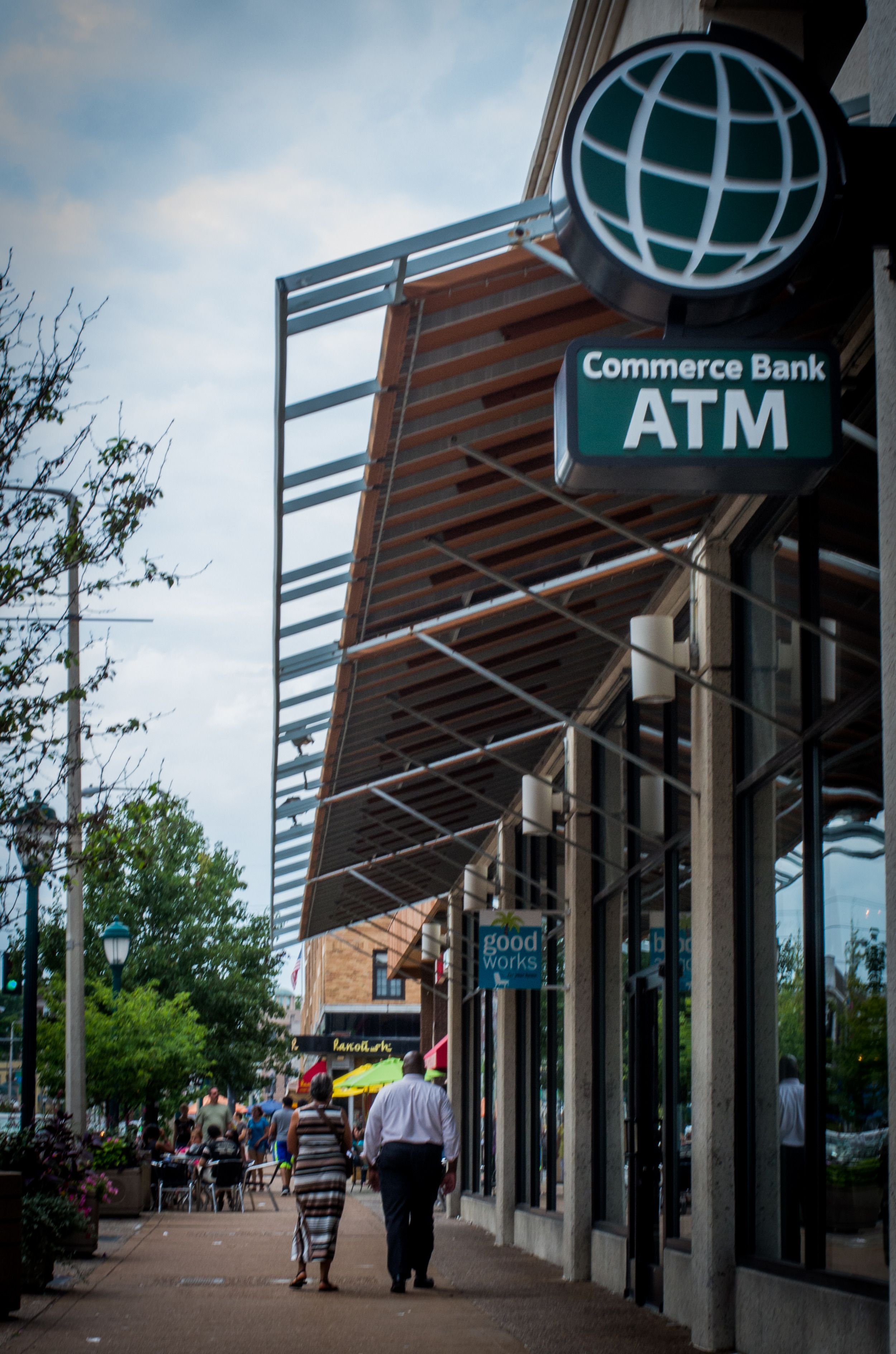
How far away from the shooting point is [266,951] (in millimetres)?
44656

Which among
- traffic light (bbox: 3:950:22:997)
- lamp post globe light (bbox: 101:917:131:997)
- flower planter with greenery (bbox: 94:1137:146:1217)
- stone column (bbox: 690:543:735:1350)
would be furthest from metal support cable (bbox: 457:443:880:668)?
lamp post globe light (bbox: 101:917:131:997)

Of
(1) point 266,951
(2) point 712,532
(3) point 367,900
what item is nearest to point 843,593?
(2) point 712,532

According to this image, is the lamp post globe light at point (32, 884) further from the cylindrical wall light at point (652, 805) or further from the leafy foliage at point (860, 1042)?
the leafy foliage at point (860, 1042)

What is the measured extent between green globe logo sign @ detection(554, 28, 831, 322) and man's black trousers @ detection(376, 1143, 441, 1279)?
7.32 m

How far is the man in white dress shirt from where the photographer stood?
11008mm

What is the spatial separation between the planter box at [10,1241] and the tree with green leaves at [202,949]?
33.0m

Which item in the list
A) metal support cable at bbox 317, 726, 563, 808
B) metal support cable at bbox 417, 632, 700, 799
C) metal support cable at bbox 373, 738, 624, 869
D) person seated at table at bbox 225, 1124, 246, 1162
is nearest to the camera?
metal support cable at bbox 417, 632, 700, 799

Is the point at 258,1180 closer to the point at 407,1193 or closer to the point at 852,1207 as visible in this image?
the point at 407,1193

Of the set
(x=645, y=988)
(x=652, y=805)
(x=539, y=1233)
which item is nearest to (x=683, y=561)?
(x=652, y=805)

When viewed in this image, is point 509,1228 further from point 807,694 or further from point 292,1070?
point 292,1070

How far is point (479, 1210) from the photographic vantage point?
20.5 m

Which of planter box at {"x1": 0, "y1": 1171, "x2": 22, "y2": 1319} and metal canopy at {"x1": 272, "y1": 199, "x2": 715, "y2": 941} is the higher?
metal canopy at {"x1": 272, "y1": 199, "x2": 715, "y2": 941}

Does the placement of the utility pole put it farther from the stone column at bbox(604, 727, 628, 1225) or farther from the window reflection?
the window reflection

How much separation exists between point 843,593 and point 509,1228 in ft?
38.1
